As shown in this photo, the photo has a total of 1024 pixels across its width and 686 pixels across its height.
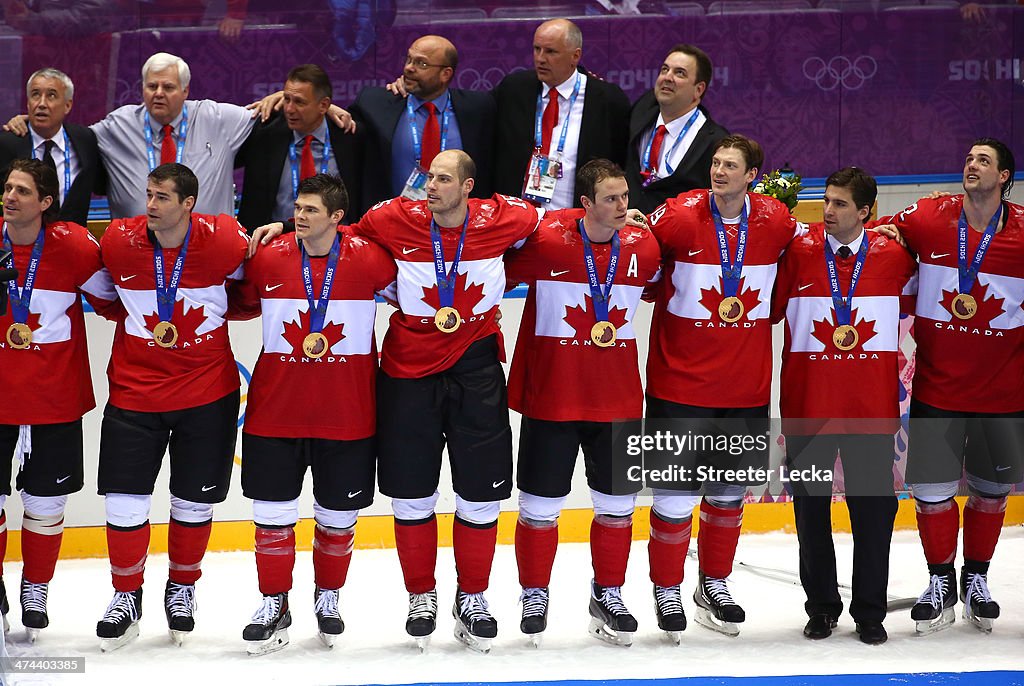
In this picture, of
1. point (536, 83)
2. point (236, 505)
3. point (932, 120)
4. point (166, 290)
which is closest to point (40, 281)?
point (166, 290)

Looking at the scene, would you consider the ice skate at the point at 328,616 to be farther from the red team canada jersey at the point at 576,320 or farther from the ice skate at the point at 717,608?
the ice skate at the point at 717,608

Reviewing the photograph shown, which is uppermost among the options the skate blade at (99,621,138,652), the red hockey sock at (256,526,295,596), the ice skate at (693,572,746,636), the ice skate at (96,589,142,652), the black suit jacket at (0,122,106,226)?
the black suit jacket at (0,122,106,226)

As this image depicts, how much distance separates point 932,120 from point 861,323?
383 centimetres

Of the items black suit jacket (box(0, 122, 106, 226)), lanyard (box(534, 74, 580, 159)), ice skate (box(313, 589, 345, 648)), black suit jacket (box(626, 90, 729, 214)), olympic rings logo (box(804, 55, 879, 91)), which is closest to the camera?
ice skate (box(313, 589, 345, 648))

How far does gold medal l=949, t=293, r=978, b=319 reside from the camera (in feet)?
16.3

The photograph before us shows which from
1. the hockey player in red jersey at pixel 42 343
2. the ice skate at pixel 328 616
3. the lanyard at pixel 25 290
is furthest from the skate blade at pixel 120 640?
the lanyard at pixel 25 290

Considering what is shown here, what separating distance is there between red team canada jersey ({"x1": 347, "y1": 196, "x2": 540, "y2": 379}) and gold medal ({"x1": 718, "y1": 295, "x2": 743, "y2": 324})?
81 centimetres

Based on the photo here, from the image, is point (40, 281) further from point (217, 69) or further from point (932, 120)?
point (932, 120)

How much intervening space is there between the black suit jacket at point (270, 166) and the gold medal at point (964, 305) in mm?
2524

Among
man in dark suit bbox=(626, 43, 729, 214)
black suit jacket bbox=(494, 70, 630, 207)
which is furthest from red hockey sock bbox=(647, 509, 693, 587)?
black suit jacket bbox=(494, 70, 630, 207)

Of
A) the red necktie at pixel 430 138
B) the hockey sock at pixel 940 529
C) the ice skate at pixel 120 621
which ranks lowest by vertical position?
the ice skate at pixel 120 621

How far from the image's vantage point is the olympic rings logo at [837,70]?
8.08 m

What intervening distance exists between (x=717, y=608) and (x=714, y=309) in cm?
118

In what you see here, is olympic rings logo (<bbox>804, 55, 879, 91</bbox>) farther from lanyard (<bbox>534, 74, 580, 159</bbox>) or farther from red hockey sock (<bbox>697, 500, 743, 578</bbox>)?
red hockey sock (<bbox>697, 500, 743, 578</bbox>)
